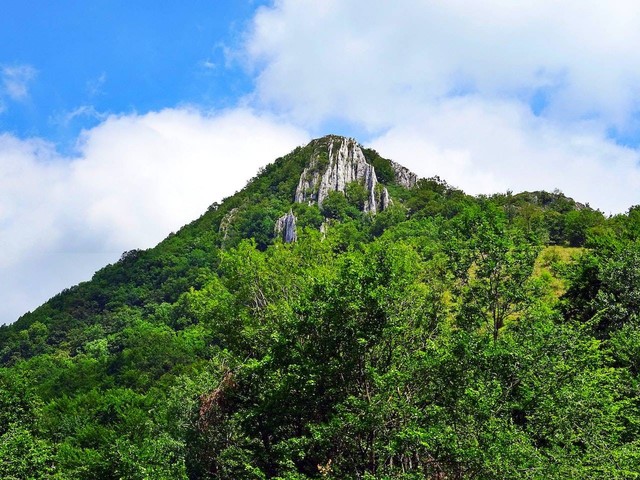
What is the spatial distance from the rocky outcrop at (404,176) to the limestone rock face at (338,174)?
1047 centimetres

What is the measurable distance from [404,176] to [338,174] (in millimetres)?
22291

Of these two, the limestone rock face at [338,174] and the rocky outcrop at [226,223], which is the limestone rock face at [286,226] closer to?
the limestone rock face at [338,174]

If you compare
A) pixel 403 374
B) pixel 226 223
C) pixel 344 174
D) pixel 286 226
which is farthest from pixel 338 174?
pixel 403 374

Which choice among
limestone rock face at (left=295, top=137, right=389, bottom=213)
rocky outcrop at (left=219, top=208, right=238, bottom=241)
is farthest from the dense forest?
limestone rock face at (left=295, top=137, right=389, bottom=213)

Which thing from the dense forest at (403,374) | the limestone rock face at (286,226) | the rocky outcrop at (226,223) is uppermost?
the rocky outcrop at (226,223)

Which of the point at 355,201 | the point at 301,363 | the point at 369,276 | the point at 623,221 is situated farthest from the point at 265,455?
the point at 355,201

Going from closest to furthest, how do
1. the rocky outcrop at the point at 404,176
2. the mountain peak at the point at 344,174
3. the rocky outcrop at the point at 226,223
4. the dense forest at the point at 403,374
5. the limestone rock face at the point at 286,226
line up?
the dense forest at the point at 403,374 → the limestone rock face at the point at 286,226 → the rocky outcrop at the point at 226,223 → the mountain peak at the point at 344,174 → the rocky outcrop at the point at 404,176

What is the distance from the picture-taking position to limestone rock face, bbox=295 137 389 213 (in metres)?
163

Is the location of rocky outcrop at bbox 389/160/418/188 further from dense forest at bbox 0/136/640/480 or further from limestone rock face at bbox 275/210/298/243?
dense forest at bbox 0/136/640/480

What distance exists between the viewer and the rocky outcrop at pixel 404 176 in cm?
17812

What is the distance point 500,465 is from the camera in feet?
53.2

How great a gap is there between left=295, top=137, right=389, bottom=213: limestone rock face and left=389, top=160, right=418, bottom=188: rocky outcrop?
1047cm

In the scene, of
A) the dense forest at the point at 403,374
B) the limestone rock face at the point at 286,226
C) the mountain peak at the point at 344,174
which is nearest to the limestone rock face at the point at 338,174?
the mountain peak at the point at 344,174

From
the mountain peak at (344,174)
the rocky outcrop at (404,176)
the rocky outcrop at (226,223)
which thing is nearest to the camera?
the rocky outcrop at (226,223)
